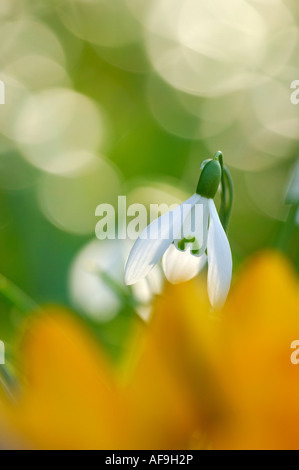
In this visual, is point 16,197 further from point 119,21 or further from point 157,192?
point 119,21

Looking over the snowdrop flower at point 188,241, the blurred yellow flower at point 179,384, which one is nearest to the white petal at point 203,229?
the snowdrop flower at point 188,241

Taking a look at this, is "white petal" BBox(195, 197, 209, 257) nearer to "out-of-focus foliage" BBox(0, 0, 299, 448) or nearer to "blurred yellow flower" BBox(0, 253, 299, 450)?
"out-of-focus foliage" BBox(0, 0, 299, 448)

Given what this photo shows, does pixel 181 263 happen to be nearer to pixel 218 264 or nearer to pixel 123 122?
pixel 218 264

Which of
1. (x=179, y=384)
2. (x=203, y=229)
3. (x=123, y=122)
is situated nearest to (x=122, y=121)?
(x=123, y=122)

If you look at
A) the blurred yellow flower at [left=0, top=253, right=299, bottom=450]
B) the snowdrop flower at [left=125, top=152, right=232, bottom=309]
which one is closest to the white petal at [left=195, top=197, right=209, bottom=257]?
the snowdrop flower at [left=125, top=152, right=232, bottom=309]

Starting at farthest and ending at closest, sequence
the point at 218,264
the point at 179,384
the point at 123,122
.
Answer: the point at 123,122 < the point at 218,264 < the point at 179,384

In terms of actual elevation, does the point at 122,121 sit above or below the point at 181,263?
above

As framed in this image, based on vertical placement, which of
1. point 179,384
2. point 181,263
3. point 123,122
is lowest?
point 179,384
